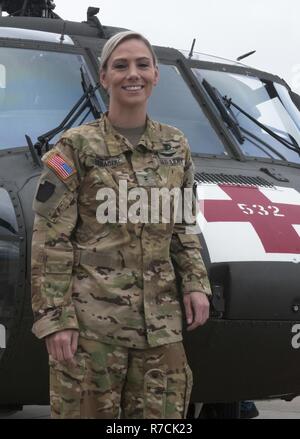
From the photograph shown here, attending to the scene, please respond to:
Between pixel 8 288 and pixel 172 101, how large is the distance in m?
1.73

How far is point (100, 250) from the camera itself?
2.99m

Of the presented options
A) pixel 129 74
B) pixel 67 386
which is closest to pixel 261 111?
pixel 129 74

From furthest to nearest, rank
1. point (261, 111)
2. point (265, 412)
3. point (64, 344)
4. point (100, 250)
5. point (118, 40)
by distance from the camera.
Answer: point (265, 412) → point (261, 111) → point (118, 40) → point (100, 250) → point (64, 344)

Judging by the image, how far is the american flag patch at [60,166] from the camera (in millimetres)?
3000

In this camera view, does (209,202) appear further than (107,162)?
Yes

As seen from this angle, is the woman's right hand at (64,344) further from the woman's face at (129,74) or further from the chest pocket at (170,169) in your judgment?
the woman's face at (129,74)

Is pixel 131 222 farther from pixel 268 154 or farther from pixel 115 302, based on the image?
pixel 268 154

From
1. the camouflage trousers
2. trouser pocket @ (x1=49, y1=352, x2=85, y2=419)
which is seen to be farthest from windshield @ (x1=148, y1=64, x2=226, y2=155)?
trouser pocket @ (x1=49, y1=352, x2=85, y2=419)

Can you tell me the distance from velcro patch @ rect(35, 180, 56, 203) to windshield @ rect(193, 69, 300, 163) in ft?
6.12

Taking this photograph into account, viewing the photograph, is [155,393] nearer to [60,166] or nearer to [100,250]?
[100,250]

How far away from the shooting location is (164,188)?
315cm

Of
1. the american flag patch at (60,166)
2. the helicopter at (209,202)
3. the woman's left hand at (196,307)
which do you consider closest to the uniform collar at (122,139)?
the american flag patch at (60,166)

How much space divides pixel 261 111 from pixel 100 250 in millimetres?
2439

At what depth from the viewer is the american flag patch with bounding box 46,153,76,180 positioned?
3.00 metres
